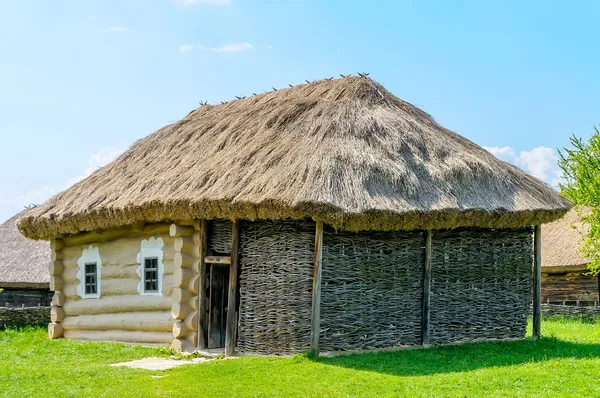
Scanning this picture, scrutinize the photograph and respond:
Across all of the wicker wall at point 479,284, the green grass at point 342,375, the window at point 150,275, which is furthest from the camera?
the window at point 150,275

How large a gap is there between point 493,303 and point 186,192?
6.41 meters

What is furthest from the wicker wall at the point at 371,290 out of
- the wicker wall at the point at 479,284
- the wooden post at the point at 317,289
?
the wicker wall at the point at 479,284

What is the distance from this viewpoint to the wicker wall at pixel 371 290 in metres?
13.5

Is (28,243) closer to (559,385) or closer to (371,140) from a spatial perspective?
(371,140)

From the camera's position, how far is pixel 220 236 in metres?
14.9

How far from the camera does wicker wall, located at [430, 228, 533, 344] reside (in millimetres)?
15219

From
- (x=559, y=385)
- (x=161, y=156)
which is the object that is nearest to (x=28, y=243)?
(x=161, y=156)

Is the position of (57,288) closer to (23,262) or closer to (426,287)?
(23,262)

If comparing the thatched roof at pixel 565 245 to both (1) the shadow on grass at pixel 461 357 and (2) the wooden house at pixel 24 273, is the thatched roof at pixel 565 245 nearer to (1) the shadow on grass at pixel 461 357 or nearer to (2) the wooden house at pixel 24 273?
(1) the shadow on grass at pixel 461 357

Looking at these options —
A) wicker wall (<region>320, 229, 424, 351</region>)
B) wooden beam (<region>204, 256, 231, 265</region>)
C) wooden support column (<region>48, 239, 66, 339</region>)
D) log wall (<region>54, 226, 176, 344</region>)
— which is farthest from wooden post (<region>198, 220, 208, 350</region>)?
wooden support column (<region>48, 239, 66, 339</region>)

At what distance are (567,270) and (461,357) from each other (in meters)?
14.6

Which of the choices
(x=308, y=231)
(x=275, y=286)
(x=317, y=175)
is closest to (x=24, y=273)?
(x=275, y=286)

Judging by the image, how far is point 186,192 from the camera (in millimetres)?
14727

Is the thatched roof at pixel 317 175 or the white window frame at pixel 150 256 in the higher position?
the thatched roof at pixel 317 175
